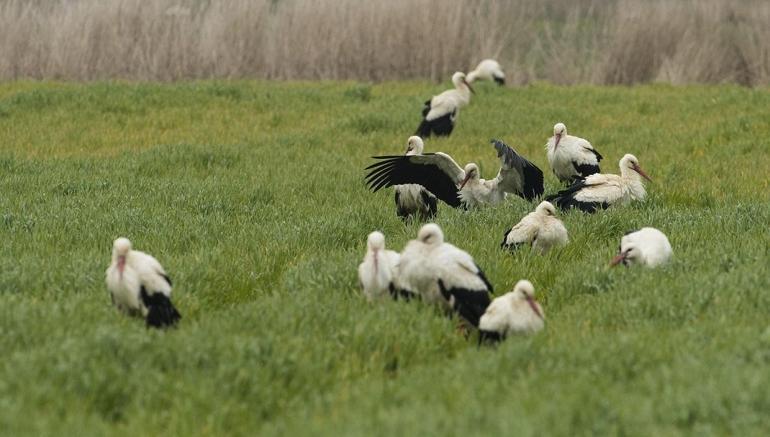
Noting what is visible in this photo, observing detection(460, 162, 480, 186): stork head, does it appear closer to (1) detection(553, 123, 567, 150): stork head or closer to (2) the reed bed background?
(1) detection(553, 123, 567, 150): stork head

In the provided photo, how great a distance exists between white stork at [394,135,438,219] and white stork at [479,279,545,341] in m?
3.68

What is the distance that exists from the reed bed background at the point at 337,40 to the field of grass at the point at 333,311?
7265 mm

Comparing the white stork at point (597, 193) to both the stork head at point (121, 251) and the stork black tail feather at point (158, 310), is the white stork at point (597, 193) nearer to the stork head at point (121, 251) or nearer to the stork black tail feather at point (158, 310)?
the stork black tail feather at point (158, 310)

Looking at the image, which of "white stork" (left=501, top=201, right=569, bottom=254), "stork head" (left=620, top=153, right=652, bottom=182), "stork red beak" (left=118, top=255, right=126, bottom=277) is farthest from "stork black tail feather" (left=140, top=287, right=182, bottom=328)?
"stork head" (left=620, top=153, right=652, bottom=182)

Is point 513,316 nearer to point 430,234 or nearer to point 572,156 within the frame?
point 430,234

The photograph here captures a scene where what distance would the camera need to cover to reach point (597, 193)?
9.19m

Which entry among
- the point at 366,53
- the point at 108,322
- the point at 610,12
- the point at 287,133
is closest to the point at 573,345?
the point at 108,322

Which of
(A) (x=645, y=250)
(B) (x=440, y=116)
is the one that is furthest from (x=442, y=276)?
(B) (x=440, y=116)

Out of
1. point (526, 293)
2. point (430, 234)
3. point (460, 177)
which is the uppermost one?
point (430, 234)

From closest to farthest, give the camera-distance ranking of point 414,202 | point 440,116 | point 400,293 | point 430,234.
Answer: point 430,234 < point 400,293 < point 414,202 < point 440,116

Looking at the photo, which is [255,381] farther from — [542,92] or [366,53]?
[366,53]

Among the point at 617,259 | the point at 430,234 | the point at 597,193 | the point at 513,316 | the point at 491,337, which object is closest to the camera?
the point at 513,316

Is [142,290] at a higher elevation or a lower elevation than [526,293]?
lower

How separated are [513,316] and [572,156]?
5.03 meters
